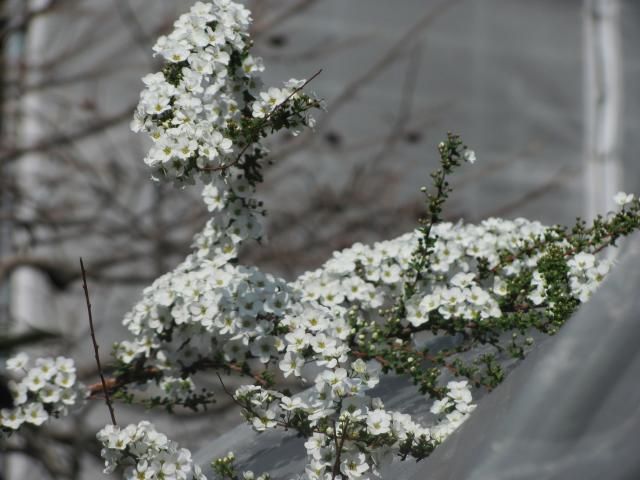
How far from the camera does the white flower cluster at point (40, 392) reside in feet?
5.47

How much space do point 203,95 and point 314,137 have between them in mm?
3860

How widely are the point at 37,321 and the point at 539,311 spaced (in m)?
4.31

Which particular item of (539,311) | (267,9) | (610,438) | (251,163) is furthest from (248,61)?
(267,9)

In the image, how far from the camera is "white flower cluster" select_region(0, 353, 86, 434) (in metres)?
1.67

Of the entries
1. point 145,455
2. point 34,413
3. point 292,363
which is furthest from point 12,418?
point 292,363

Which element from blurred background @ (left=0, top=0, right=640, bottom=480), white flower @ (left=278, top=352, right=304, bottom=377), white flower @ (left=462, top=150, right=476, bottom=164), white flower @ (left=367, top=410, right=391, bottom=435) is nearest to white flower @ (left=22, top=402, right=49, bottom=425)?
white flower @ (left=278, top=352, right=304, bottom=377)

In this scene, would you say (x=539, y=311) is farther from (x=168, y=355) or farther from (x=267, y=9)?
(x=267, y=9)

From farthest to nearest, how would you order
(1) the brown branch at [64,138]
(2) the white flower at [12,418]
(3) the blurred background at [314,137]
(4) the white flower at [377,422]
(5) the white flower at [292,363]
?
(3) the blurred background at [314,137]
(1) the brown branch at [64,138]
(2) the white flower at [12,418]
(5) the white flower at [292,363]
(4) the white flower at [377,422]

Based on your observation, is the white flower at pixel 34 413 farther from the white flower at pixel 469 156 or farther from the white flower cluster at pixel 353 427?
the white flower at pixel 469 156

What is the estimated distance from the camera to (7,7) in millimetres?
5445

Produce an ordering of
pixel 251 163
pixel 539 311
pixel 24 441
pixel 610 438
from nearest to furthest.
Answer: pixel 610 438, pixel 539 311, pixel 251 163, pixel 24 441

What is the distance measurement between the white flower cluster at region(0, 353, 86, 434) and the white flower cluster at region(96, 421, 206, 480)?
275 millimetres

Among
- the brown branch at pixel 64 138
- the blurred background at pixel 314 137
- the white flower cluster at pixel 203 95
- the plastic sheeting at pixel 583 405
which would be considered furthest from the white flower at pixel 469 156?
the brown branch at pixel 64 138

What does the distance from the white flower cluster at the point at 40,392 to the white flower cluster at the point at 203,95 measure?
38 centimetres
